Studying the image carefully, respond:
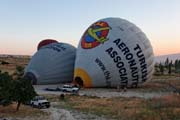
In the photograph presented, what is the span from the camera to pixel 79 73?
49.6 meters

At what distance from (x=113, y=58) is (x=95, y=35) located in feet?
14.3

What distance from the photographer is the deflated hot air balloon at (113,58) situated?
47.9 m

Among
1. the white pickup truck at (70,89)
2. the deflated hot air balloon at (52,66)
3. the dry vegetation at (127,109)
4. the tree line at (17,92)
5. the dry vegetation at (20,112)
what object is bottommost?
the dry vegetation at (20,112)

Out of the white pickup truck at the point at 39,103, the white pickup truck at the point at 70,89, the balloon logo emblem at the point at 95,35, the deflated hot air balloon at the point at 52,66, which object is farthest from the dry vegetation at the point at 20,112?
the deflated hot air balloon at the point at 52,66

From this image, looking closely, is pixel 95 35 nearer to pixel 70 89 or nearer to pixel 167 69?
pixel 70 89

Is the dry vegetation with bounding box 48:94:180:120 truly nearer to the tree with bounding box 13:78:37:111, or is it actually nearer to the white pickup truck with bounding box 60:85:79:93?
the tree with bounding box 13:78:37:111

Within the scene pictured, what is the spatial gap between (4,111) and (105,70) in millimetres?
22202

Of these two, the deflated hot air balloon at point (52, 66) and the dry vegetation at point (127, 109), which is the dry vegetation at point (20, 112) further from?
the deflated hot air balloon at point (52, 66)

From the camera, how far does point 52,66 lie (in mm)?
55219

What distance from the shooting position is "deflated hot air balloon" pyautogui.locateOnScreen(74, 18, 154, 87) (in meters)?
47.9

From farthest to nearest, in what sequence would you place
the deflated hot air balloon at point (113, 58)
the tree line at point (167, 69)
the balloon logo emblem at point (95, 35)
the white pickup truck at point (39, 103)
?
the tree line at point (167, 69) → the balloon logo emblem at point (95, 35) → the deflated hot air balloon at point (113, 58) → the white pickup truck at point (39, 103)

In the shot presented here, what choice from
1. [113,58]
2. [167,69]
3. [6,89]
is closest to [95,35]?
[113,58]

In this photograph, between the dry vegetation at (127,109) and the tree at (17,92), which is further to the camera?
the tree at (17,92)

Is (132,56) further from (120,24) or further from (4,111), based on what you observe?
(4,111)
